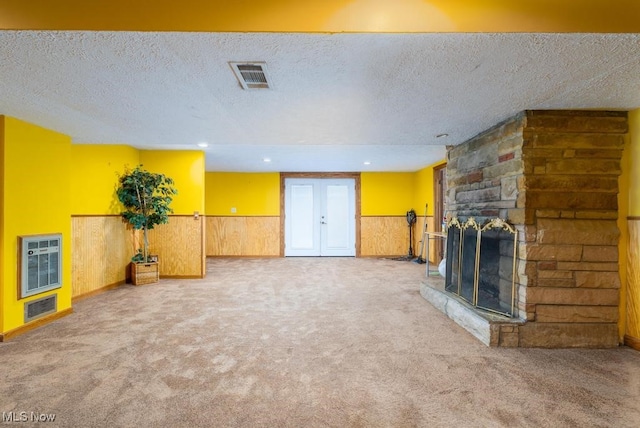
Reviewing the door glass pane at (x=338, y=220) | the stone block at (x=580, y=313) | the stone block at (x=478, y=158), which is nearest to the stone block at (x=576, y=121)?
the stone block at (x=478, y=158)

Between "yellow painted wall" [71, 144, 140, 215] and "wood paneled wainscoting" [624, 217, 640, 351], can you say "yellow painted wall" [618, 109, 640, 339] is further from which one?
"yellow painted wall" [71, 144, 140, 215]

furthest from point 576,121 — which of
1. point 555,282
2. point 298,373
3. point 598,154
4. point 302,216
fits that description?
point 302,216

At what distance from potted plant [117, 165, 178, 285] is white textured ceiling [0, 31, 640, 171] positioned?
141 cm

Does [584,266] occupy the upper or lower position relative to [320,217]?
lower

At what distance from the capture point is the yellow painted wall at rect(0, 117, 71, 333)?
2.59 metres

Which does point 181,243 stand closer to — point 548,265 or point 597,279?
point 548,265

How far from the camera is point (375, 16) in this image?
1376mm

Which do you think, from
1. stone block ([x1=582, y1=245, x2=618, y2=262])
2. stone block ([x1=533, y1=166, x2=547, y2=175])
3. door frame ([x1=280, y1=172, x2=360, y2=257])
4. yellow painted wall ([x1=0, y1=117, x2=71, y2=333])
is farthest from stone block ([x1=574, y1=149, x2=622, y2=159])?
door frame ([x1=280, y1=172, x2=360, y2=257])

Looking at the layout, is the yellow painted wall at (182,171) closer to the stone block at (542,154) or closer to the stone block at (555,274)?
the stone block at (542,154)

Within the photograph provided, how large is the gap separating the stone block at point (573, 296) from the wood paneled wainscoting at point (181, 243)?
180 inches

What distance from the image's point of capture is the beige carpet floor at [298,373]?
5.25ft

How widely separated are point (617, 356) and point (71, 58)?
4.01 meters

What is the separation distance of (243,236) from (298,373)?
584 cm

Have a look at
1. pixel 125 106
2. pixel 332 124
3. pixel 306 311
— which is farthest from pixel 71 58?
pixel 306 311
